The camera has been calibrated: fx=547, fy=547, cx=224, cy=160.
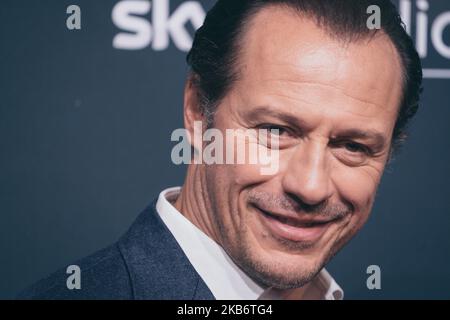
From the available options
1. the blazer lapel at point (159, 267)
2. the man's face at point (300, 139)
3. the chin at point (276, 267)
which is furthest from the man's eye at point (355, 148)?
the blazer lapel at point (159, 267)

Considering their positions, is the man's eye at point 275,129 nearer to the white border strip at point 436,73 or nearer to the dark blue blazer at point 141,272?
the dark blue blazer at point 141,272

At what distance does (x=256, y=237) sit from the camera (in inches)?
44.1

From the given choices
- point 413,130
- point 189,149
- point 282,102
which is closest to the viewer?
point 282,102

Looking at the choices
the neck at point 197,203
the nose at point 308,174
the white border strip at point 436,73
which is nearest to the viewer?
the nose at point 308,174

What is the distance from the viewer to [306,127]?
41.4 inches

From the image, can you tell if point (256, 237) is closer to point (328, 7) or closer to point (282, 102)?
point (282, 102)

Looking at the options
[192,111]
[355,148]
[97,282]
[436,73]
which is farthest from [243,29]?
[436,73]

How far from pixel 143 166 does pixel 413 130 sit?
2.59 ft

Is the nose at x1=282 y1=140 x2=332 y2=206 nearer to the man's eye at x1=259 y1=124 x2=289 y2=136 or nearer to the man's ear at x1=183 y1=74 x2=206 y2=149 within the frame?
the man's eye at x1=259 y1=124 x2=289 y2=136

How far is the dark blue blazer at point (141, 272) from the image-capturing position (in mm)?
1042

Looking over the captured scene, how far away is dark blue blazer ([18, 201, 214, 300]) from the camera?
1.04 meters

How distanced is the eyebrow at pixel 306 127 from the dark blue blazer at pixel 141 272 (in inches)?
11.7

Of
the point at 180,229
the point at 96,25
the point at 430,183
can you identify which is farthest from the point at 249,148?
the point at 430,183

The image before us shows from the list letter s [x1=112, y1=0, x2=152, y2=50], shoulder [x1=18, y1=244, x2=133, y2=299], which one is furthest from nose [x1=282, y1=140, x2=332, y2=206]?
letter s [x1=112, y1=0, x2=152, y2=50]
